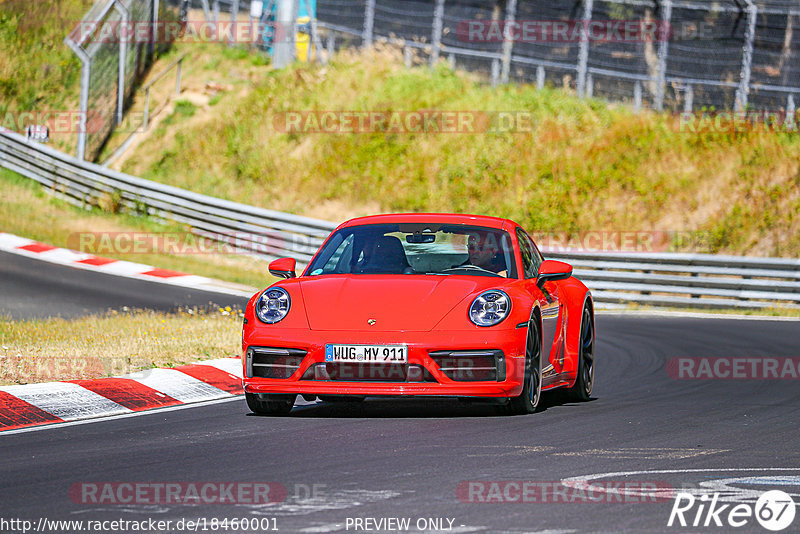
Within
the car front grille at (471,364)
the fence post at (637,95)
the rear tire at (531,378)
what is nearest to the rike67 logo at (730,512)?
the car front grille at (471,364)

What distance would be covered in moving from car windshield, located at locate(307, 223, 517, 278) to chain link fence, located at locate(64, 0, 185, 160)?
62.4ft

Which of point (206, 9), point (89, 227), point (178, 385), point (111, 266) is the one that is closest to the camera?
point (178, 385)

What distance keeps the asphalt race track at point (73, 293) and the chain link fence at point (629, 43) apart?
1022cm

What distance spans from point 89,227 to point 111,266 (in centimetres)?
399

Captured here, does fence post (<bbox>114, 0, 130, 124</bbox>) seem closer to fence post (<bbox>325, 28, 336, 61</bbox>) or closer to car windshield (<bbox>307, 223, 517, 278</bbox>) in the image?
fence post (<bbox>325, 28, 336, 61</bbox>)

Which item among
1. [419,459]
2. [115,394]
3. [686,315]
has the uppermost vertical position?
[419,459]

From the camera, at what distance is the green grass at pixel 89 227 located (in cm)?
2245

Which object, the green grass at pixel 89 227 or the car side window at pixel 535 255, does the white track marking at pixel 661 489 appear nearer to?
→ the car side window at pixel 535 255

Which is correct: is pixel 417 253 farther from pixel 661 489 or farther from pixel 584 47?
pixel 584 47

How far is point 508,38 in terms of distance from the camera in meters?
26.5

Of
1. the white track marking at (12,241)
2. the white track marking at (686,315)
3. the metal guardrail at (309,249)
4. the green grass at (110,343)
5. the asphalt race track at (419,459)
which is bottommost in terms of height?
the white track marking at (12,241)

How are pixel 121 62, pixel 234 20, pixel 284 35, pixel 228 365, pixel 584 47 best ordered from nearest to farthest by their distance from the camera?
1. pixel 228 365
2. pixel 584 47
3. pixel 121 62
4. pixel 284 35
5. pixel 234 20

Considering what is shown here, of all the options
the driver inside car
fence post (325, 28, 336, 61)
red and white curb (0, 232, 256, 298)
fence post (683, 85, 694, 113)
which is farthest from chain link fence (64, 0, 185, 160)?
the driver inside car

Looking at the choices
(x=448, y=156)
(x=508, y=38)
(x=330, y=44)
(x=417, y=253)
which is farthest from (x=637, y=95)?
(x=417, y=253)
